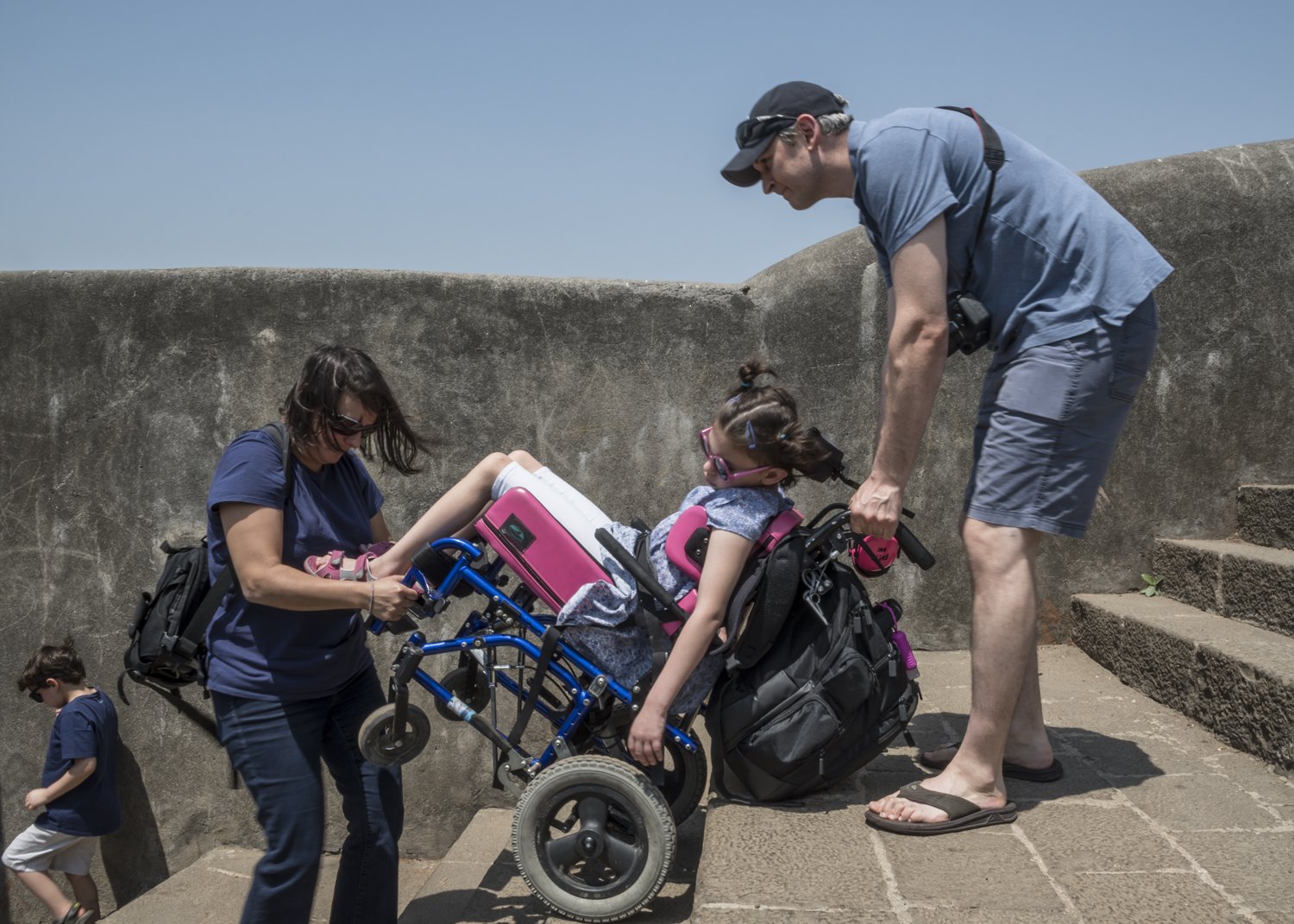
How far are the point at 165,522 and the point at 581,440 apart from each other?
77.3 inches

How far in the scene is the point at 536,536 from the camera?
3049mm

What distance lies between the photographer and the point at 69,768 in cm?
480

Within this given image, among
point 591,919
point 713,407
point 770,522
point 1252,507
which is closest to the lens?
point 591,919

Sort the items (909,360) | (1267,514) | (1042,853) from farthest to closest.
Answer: (1267,514)
(909,360)
(1042,853)

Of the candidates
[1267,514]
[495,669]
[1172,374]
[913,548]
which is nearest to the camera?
[913,548]

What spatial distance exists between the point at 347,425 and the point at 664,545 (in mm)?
940

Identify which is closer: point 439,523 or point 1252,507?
point 439,523

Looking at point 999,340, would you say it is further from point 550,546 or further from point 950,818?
point 550,546

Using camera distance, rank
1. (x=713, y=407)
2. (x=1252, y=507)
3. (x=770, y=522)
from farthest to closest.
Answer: (x=713, y=407), (x=1252, y=507), (x=770, y=522)

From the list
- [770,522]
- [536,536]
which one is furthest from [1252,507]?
[536,536]

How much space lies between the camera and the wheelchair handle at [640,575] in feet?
9.52

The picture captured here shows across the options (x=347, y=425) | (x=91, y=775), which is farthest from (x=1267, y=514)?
(x=91, y=775)

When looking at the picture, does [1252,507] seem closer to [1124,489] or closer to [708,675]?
[1124,489]

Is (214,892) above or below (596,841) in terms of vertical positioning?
below
